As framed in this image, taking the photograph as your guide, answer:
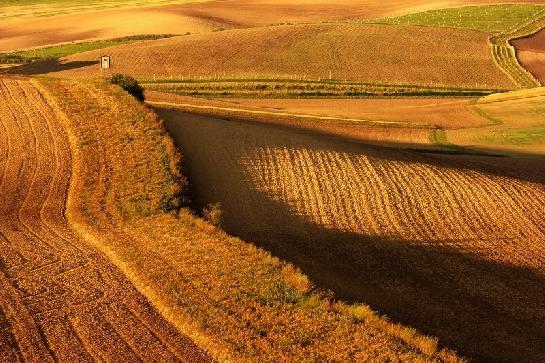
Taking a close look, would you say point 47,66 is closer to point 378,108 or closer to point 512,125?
point 378,108

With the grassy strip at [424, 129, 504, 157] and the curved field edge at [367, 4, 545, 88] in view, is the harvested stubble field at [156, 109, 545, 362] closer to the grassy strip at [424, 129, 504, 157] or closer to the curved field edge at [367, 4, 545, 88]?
the grassy strip at [424, 129, 504, 157]

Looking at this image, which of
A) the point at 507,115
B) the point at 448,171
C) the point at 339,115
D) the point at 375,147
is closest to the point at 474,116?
the point at 507,115

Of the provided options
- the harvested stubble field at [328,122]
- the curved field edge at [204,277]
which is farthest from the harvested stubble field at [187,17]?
the curved field edge at [204,277]

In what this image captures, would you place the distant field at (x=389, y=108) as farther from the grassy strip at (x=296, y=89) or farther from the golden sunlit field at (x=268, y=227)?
the grassy strip at (x=296, y=89)

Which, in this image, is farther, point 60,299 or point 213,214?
point 213,214

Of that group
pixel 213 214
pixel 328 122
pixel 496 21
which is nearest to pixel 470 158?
pixel 328 122

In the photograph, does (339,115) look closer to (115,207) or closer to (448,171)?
(448,171)

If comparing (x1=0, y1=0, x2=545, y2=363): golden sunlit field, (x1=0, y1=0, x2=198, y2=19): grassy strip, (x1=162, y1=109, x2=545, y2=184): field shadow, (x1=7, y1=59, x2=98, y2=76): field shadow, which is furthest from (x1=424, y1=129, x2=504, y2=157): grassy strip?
(x1=0, y1=0, x2=198, y2=19): grassy strip
